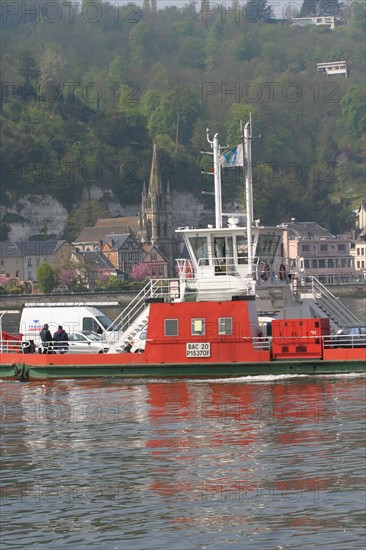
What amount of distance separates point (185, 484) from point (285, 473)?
2.20m

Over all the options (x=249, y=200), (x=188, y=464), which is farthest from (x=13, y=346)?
(x=188, y=464)

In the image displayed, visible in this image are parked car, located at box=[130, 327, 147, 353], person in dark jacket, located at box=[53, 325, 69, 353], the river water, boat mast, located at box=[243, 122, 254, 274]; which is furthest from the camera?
person in dark jacket, located at box=[53, 325, 69, 353]

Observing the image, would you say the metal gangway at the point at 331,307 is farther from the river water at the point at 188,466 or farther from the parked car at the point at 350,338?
the river water at the point at 188,466

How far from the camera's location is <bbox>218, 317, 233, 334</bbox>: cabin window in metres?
46.5

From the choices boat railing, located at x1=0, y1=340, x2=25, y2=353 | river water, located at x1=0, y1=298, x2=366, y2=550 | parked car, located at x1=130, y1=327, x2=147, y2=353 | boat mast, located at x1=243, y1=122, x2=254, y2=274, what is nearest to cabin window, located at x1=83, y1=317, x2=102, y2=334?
boat railing, located at x1=0, y1=340, x2=25, y2=353

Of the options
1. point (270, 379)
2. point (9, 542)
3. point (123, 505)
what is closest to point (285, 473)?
point (123, 505)

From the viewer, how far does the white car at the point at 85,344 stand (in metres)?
50.1

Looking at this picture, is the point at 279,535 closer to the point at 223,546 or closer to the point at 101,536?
the point at 223,546

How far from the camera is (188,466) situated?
105 feet

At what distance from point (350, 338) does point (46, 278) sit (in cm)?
14475

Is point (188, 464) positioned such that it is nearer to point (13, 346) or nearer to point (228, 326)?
point (228, 326)

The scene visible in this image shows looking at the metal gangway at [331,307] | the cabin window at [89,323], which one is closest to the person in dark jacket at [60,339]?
the cabin window at [89,323]

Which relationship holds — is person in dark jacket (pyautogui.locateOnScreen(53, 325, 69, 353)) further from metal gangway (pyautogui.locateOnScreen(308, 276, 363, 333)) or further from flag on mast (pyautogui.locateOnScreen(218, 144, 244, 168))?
metal gangway (pyautogui.locateOnScreen(308, 276, 363, 333))

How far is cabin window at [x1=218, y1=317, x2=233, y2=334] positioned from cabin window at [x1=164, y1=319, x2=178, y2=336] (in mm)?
1486
